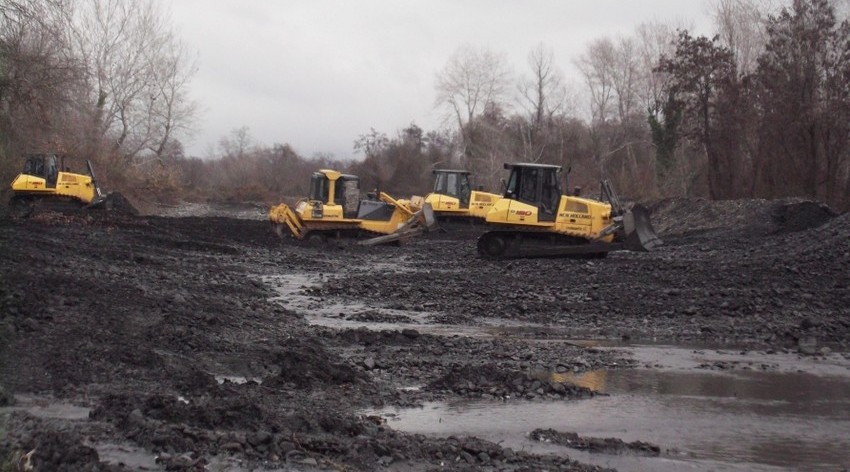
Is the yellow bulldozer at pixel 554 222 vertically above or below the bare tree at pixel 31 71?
below

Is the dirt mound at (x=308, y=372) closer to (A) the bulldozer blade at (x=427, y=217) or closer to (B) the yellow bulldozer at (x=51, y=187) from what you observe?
(A) the bulldozer blade at (x=427, y=217)

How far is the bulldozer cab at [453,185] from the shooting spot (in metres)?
32.5

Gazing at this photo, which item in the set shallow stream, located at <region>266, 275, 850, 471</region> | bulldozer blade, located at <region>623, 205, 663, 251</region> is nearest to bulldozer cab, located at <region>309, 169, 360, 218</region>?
bulldozer blade, located at <region>623, 205, 663, 251</region>

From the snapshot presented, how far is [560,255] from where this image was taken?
22.0 m

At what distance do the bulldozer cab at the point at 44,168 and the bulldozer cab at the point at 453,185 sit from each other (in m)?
13.5

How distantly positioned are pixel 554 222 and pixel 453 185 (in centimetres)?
1080

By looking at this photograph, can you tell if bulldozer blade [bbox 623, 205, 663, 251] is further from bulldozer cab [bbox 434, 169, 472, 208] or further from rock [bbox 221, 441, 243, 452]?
rock [bbox 221, 441, 243, 452]

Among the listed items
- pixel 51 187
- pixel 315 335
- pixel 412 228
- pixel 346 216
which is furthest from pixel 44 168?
pixel 315 335

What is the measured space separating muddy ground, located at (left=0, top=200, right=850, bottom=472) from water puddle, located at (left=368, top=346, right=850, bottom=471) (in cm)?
45

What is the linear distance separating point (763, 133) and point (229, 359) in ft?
98.9

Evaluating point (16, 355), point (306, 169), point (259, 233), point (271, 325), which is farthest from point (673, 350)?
point (306, 169)

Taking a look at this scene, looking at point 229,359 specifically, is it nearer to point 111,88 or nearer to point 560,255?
point 560,255

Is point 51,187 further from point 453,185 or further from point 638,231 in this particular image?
point 638,231

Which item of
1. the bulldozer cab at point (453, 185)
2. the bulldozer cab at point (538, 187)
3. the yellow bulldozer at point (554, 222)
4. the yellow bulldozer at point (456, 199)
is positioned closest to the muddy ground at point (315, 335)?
the yellow bulldozer at point (554, 222)
